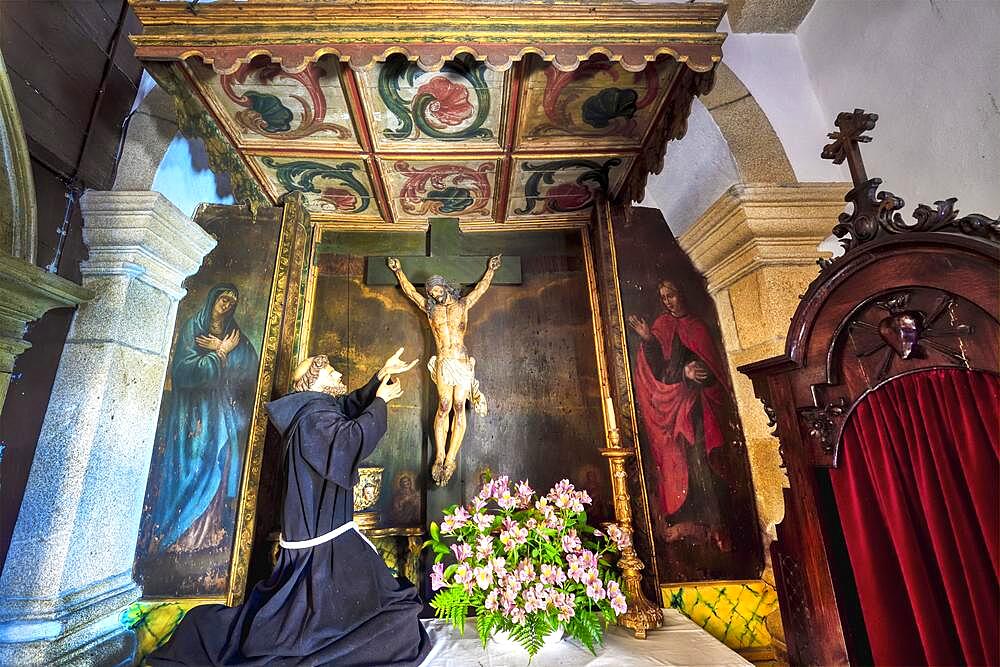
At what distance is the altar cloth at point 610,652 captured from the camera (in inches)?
78.2

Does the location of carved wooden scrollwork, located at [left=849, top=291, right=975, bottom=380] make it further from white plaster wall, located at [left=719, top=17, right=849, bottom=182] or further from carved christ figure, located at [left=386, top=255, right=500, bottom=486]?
carved christ figure, located at [left=386, top=255, right=500, bottom=486]

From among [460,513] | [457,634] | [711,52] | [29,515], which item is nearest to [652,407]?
[460,513]

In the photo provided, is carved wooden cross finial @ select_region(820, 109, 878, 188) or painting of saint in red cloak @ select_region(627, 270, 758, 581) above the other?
carved wooden cross finial @ select_region(820, 109, 878, 188)

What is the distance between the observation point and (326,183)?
330 cm

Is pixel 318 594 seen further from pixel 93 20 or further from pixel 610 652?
pixel 93 20

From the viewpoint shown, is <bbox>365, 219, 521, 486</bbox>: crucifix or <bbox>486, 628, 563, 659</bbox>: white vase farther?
<bbox>365, 219, 521, 486</bbox>: crucifix

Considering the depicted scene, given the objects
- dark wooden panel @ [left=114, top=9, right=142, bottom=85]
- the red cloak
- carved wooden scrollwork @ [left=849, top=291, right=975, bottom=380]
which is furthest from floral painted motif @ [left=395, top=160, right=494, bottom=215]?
carved wooden scrollwork @ [left=849, top=291, right=975, bottom=380]

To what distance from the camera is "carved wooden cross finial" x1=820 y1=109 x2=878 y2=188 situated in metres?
1.54

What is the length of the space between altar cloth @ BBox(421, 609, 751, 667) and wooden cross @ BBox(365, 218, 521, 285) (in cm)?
236

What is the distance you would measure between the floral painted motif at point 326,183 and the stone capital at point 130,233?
2.35 ft

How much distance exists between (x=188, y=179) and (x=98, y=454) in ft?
6.02

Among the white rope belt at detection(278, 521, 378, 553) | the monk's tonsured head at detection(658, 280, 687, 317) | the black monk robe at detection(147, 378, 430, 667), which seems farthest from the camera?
the monk's tonsured head at detection(658, 280, 687, 317)

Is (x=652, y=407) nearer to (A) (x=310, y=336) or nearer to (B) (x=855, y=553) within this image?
(B) (x=855, y=553)

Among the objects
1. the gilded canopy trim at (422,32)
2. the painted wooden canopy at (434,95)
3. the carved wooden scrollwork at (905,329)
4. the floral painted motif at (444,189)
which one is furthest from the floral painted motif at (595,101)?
the carved wooden scrollwork at (905,329)
